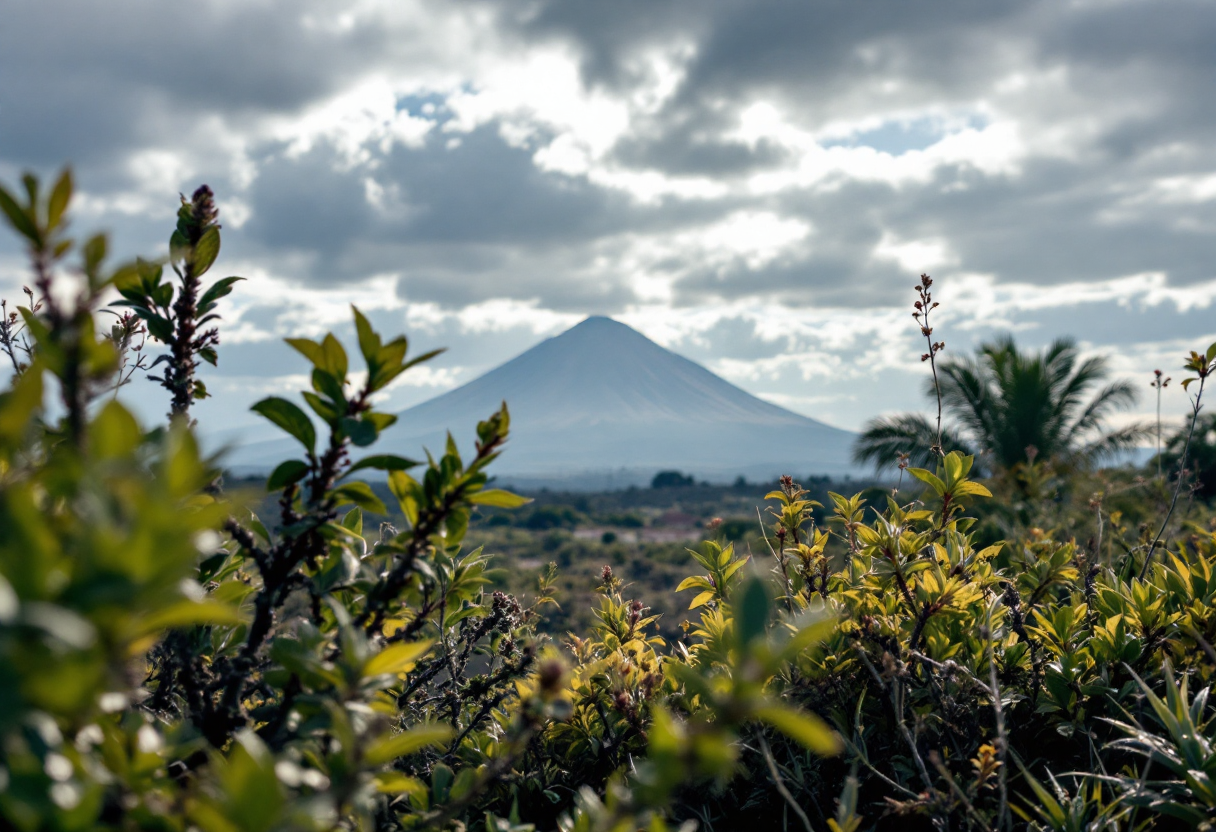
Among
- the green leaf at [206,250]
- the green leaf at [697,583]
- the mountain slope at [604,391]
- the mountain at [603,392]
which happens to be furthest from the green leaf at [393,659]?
the mountain slope at [604,391]

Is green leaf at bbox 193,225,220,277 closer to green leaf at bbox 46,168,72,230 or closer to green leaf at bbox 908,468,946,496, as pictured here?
green leaf at bbox 46,168,72,230

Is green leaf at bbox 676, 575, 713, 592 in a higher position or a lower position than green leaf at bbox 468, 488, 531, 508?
lower

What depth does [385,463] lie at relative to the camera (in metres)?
1.23

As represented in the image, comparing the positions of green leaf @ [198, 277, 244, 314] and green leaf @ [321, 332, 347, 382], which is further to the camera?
green leaf @ [198, 277, 244, 314]

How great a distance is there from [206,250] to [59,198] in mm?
490

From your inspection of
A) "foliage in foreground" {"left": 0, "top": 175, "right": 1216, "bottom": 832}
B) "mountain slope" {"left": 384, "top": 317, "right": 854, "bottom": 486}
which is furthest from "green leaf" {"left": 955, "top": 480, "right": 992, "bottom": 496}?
"mountain slope" {"left": 384, "top": 317, "right": 854, "bottom": 486}

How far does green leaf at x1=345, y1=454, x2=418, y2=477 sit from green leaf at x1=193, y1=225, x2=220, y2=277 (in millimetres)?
508

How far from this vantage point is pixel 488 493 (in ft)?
4.10

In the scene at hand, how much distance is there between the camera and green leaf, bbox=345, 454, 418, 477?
3.83 feet

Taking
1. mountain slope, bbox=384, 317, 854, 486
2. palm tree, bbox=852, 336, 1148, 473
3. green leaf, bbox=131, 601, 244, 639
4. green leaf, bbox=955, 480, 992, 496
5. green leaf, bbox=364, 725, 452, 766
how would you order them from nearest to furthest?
green leaf, bbox=131, 601, 244, 639, green leaf, bbox=364, 725, 452, 766, green leaf, bbox=955, 480, 992, 496, palm tree, bbox=852, 336, 1148, 473, mountain slope, bbox=384, 317, 854, 486

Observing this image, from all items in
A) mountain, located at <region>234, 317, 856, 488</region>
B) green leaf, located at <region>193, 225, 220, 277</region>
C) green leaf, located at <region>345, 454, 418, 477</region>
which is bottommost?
green leaf, located at <region>345, 454, 418, 477</region>

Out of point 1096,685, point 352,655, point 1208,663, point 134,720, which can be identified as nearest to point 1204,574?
point 1208,663

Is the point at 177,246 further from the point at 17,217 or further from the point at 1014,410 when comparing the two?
the point at 1014,410

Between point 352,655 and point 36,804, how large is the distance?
36 cm
